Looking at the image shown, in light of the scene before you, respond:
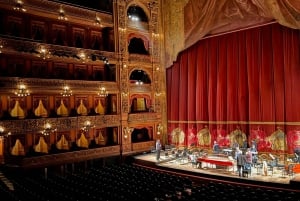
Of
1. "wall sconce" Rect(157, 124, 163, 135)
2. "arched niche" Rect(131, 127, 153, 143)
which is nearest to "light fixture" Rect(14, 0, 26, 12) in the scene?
"arched niche" Rect(131, 127, 153, 143)

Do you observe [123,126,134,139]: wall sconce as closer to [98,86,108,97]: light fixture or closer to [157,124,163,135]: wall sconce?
[157,124,163,135]: wall sconce

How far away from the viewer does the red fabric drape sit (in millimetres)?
15773

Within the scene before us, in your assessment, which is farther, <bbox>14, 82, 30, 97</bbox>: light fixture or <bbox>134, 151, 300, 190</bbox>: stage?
<bbox>14, 82, 30, 97</bbox>: light fixture

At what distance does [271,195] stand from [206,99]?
1084 centimetres

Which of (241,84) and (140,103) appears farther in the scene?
(140,103)

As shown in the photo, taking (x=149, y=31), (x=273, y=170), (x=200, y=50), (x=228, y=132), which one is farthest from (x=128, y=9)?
(x=273, y=170)

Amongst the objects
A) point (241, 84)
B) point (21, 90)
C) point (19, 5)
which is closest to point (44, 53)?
point (21, 90)

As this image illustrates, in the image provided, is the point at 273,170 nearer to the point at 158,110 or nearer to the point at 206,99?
the point at 206,99

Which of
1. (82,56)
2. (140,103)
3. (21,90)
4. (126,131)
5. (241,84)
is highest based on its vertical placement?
(82,56)

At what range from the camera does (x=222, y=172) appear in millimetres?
14211

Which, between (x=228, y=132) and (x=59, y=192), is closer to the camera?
(x=59, y=192)

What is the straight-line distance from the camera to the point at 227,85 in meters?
18.3

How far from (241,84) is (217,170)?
5.81m

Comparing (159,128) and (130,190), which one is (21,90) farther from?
(159,128)
